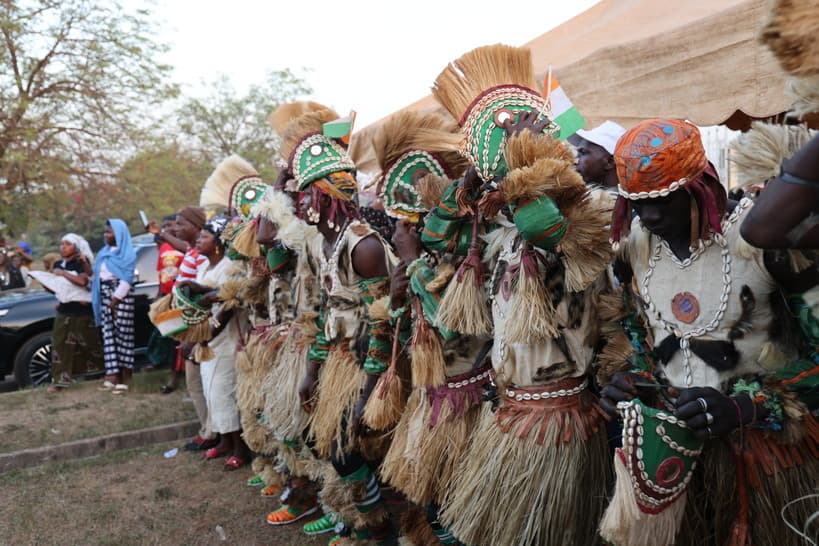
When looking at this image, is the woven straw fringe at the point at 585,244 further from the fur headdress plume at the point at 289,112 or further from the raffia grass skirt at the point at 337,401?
the fur headdress plume at the point at 289,112

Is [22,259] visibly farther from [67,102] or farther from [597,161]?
[597,161]

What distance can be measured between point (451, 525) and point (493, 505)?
26 cm

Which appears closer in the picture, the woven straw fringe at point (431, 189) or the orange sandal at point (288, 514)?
the woven straw fringe at point (431, 189)

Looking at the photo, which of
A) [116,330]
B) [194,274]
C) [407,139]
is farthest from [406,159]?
[116,330]

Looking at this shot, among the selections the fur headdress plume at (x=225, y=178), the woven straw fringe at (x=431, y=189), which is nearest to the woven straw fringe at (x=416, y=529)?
the woven straw fringe at (x=431, y=189)

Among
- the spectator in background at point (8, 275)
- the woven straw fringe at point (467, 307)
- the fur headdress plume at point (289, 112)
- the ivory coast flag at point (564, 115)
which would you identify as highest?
the fur headdress plume at point (289, 112)

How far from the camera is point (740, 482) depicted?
6.39 feet

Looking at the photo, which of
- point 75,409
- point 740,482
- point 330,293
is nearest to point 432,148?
point 330,293

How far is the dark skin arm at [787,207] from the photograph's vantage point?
136 centimetres

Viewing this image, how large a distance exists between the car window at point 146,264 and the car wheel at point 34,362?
1.40 m

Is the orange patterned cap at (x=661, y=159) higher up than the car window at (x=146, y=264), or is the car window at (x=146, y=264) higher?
the orange patterned cap at (x=661, y=159)

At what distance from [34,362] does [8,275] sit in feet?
11.9

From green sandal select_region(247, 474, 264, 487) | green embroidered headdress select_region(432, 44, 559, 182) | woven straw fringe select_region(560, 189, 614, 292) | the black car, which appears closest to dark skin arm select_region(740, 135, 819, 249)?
woven straw fringe select_region(560, 189, 614, 292)

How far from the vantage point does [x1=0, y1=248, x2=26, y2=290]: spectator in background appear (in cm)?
1154
